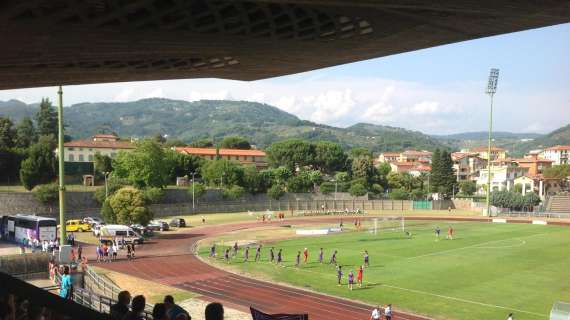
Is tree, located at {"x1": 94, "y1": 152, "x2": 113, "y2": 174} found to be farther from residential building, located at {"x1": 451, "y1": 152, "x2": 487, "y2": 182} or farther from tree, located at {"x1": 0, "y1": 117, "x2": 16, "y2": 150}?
residential building, located at {"x1": 451, "y1": 152, "x2": 487, "y2": 182}

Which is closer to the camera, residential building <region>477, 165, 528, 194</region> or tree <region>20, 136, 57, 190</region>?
tree <region>20, 136, 57, 190</region>

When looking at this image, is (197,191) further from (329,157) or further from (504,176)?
(504,176)

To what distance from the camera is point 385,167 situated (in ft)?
426

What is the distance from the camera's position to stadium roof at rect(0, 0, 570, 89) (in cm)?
1062

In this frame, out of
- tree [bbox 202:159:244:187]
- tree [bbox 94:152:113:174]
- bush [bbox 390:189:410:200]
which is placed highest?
tree [bbox 94:152:113:174]

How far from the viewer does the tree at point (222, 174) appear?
87.9 metres

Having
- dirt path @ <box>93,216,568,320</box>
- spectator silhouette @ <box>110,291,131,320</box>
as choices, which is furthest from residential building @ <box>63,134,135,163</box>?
spectator silhouette @ <box>110,291,131,320</box>

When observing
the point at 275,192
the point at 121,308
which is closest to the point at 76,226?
the point at 275,192

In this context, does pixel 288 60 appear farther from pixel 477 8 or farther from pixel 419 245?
pixel 419 245

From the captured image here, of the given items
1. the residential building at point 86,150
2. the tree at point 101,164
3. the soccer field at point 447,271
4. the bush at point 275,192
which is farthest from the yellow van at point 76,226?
the residential building at point 86,150

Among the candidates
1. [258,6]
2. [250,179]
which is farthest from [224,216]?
[258,6]

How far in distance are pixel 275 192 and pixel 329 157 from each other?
1672 inches

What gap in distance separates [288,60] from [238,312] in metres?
12.8

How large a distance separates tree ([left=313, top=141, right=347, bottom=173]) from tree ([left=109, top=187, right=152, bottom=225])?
275ft
